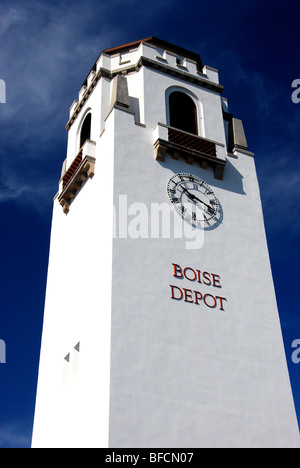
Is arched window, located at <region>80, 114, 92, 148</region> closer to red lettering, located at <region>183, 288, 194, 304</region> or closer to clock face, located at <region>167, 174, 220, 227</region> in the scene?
clock face, located at <region>167, 174, 220, 227</region>

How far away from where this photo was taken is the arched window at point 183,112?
24781 mm

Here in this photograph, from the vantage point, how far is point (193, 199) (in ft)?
71.8

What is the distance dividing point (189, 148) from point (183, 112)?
3067mm

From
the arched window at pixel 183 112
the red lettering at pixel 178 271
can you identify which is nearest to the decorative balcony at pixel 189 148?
the arched window at pixel 183 112

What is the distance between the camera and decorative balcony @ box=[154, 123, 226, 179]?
72.8 ft

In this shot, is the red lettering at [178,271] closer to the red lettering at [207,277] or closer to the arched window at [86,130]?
the red lettering at [207,277]

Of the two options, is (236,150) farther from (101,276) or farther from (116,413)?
(116,413)

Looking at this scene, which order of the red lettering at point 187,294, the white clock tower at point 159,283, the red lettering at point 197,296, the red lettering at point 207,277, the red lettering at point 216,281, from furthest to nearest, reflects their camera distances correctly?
the red lettering at point 216,281 < the red lettering at point 207,277 < the red lettering at point 197,296 < the red lettering at point 187,294 < the white clock tower at point 159,283

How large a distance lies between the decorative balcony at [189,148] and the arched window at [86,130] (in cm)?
446

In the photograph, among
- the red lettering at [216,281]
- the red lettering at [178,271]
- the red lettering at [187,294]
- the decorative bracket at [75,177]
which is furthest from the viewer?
the decorative bracket at [75,177]

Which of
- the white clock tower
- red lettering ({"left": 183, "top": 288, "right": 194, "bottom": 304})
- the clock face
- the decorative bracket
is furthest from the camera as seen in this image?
the decorative bracket

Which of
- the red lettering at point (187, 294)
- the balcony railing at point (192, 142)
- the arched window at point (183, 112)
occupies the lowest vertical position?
the red lettering at point (187, 294)

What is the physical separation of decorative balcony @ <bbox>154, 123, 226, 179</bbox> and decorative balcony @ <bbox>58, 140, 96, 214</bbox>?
2782mm

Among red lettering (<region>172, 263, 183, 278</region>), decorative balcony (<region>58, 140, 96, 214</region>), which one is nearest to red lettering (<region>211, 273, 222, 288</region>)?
red lettering (<region>172, 263, 183, 278</region>)
